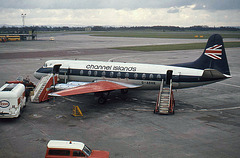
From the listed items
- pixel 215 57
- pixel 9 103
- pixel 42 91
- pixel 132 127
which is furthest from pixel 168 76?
pixel 9 103

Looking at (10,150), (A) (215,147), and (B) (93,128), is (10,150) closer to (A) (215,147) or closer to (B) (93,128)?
(B) (93,128)

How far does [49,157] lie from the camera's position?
14852mm

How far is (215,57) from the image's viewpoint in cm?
2986

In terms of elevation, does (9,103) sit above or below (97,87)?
below

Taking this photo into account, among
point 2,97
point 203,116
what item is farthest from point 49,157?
point 203,116

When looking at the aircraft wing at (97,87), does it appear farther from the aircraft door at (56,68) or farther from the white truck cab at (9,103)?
the aircraft door at (56,68)

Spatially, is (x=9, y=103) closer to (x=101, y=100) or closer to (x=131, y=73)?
(x=101, y=100)

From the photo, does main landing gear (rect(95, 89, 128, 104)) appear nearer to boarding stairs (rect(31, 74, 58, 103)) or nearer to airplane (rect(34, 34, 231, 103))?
airplane (rect(34, 34, 231, 103))

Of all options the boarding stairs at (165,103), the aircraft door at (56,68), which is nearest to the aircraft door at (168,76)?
the boarding stairs at (165,103)

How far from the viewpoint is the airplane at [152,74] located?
29.0 meters

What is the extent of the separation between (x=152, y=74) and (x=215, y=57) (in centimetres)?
749

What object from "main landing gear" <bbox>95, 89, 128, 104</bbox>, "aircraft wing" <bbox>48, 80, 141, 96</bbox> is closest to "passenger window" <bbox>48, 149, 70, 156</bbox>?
"aircraft wing" <bbox>48, 80, 141, 96</bbox>

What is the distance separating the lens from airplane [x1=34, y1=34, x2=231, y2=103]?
95.2 feet

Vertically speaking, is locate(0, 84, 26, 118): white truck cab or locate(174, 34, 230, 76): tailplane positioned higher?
locate(174, 34, 230, 76): tailplane
